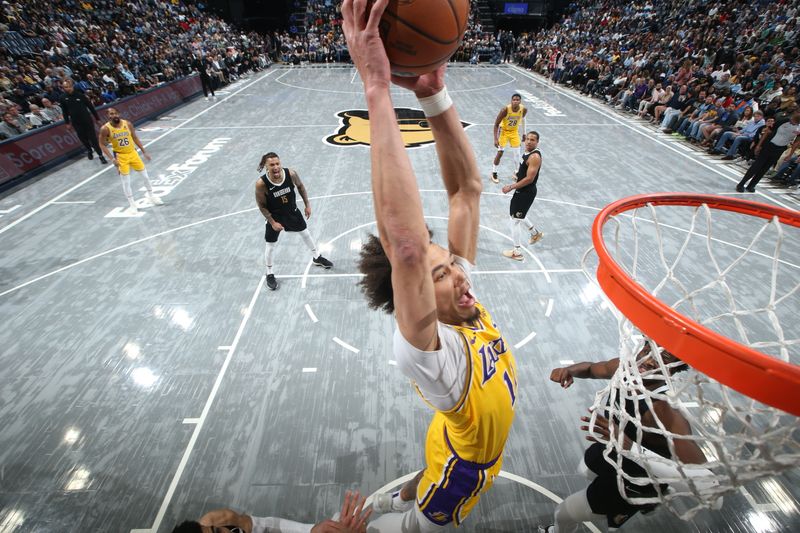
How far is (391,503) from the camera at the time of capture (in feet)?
8.83

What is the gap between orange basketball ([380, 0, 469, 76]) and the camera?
1465 mm

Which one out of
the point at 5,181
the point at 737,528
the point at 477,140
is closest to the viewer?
the point at 737,528

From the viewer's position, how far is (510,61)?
26531mm

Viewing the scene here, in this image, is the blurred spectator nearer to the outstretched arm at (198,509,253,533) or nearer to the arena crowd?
the arena crowd

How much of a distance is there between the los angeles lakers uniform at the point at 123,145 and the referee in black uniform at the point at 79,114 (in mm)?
3135

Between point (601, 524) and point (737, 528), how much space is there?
93 cm

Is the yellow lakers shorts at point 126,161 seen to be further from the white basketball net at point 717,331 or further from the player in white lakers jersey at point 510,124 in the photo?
the white basketball net at point 717,331

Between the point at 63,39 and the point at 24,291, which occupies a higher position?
the point at 63,39

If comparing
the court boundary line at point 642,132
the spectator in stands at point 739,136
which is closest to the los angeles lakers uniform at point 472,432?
the court boundary line at point 642,132

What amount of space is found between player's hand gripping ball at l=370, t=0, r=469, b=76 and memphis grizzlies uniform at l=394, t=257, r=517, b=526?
0.81 metres

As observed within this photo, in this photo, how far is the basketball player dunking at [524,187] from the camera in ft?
17.2

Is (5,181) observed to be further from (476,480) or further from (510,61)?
(510,61)

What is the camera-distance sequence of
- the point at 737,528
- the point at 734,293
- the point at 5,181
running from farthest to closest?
1. the point at 5,181
2. the point at 734,293
3. the point at 737,528

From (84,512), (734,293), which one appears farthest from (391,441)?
(734,293)
